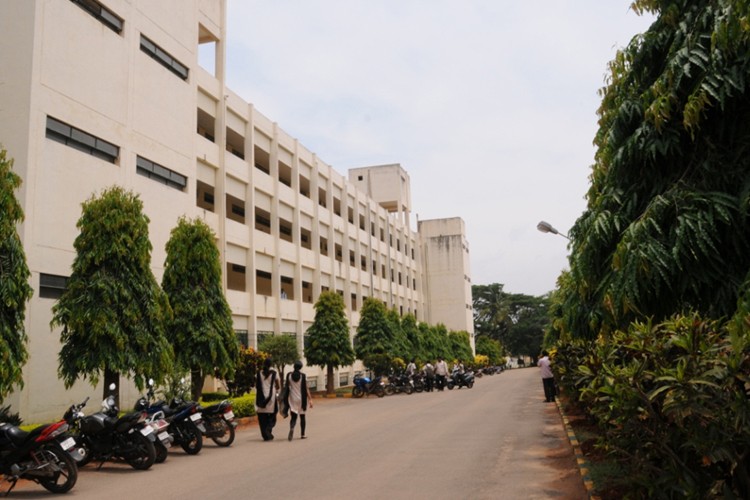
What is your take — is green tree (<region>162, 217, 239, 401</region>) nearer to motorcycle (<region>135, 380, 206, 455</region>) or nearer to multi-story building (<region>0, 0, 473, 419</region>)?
multi-story building (<region>0, 0, 473, 419</region>)

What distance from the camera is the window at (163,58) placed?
76.8ft

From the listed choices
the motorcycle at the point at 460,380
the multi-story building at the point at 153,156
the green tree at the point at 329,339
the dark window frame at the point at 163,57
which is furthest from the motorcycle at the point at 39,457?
the motorcycle at the point at 460,380

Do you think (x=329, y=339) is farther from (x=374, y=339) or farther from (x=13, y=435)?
(x=13, y=435)

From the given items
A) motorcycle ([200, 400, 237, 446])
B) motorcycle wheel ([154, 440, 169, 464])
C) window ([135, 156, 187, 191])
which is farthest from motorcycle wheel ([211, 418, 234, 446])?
window ([135, 156, 187, 191])

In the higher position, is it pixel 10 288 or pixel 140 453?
pixel 10 288

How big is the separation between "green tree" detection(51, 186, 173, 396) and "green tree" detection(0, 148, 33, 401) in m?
1.97

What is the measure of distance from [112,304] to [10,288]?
2.80 m

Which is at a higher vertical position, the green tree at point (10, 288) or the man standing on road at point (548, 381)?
the green tree at point (10, 288)

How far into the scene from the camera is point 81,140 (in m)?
19.8

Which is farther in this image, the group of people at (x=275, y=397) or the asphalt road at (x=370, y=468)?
the group of people at (x=275, y=397)

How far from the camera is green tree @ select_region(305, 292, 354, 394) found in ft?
107

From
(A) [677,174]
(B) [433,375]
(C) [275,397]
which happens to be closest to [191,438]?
(C) [275,397]

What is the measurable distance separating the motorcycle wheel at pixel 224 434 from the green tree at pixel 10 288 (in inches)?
147

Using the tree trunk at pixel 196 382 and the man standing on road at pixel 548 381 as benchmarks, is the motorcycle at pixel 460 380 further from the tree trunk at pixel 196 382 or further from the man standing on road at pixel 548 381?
the tree trunk at pixel 196 382
